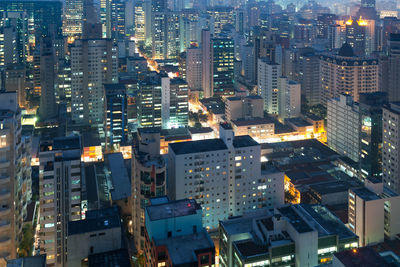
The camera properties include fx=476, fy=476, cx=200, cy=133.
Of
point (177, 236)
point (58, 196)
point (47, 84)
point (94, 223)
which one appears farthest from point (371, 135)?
point (47, 84)

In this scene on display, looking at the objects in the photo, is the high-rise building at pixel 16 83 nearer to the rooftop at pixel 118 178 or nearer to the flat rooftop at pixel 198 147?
the rooftop at pixel 118 178

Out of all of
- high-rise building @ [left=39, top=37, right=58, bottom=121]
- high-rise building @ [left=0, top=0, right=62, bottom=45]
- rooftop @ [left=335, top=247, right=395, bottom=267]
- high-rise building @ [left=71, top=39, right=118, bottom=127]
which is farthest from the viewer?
high-rise building @ [left=0, top=0, right=62, bottom=45]

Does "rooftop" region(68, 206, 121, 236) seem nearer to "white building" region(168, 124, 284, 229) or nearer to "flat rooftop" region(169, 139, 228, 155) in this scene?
"white building" region(168, 124, 284, 229)

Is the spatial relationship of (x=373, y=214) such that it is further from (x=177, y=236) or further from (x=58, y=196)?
(x=58, y=196)

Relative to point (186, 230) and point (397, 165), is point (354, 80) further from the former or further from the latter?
point (186, 230)

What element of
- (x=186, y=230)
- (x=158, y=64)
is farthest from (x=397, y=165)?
(x=158, y=64)

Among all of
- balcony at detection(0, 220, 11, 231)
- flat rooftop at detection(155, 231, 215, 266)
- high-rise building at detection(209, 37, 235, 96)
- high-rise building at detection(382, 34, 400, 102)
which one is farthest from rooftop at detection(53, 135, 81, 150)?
high-rise building at detection(209, 37, 235, 96)

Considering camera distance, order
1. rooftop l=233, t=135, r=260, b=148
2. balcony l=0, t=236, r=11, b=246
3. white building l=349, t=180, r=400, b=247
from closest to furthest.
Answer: balcony l=0, t=236, r=11, b=246 < white building l=349, t=180, r=400, b=247 < rooftop l=233, t=135, r=260, b=148

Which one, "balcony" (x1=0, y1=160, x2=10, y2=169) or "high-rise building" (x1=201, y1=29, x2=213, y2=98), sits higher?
"high-rise building" (x1=201, y1=29, x2=213, y2=98)
